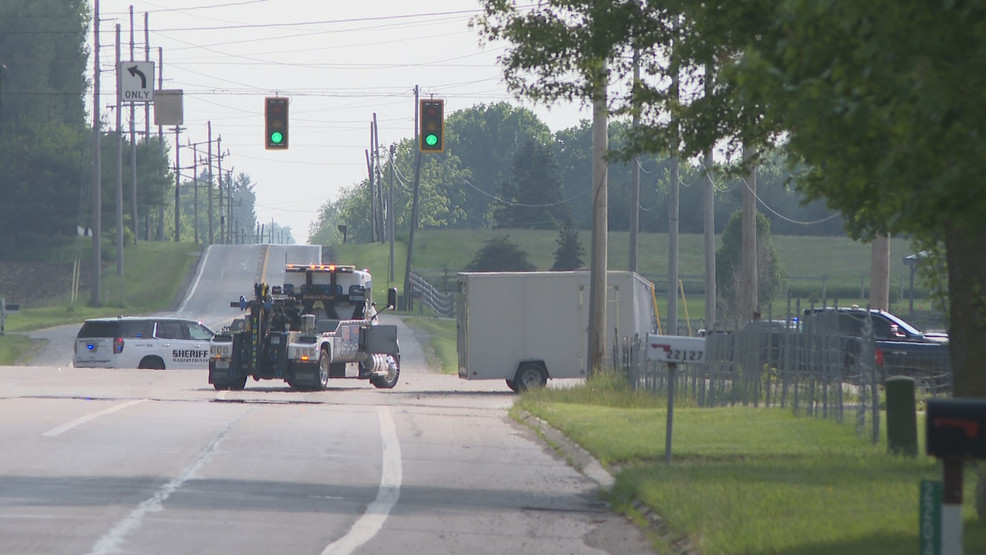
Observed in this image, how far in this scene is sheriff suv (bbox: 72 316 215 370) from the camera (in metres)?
34.0

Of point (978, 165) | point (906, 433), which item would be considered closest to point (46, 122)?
point (906, 433)

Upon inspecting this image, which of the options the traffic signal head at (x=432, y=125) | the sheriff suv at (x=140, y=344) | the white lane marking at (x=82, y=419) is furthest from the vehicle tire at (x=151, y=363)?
the white lane marking at (x=82, y=419)

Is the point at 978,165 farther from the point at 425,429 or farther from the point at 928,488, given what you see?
the point at 425,429

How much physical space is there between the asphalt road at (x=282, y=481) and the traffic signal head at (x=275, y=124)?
19.9 feet

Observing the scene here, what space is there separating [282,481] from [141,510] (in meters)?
2.33

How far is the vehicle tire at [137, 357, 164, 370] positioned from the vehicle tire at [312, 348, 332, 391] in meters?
8.71

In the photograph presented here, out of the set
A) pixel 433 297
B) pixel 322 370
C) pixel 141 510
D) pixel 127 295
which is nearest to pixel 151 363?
pixel 322 370

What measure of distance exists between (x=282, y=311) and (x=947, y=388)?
1390 centimetres

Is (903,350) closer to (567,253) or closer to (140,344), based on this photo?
(140,344)

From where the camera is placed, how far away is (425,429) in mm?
18156

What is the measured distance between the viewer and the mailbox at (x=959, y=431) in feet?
16.5

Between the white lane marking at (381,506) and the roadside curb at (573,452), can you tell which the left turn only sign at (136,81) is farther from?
the white lane marking at (381,506)

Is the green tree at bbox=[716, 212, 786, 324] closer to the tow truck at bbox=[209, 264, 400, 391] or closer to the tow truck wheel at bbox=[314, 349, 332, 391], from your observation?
the tow truck at bbox=[209, 264, 400, 391]

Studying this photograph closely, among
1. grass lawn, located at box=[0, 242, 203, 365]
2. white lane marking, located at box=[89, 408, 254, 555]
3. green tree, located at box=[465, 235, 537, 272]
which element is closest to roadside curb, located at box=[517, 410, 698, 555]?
white lane marking, located at box=[89, 408, 254, 555]
